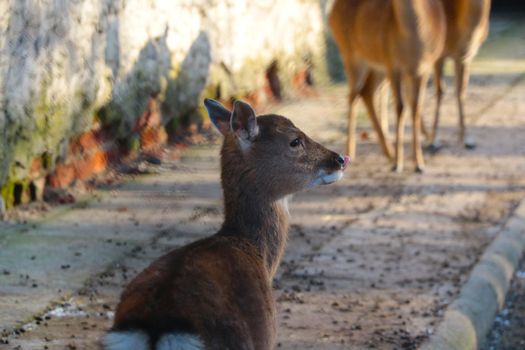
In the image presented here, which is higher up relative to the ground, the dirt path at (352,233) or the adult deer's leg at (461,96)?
the adult deer's leg at (461,96)

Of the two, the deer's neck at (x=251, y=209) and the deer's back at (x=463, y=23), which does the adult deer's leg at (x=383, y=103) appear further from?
the deer's neck at (x=251, y=209)

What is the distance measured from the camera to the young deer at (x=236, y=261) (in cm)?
384

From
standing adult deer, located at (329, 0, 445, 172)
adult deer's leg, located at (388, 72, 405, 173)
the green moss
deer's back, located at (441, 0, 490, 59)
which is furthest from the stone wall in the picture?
deer's back, located at (441, 0, 490, 59)

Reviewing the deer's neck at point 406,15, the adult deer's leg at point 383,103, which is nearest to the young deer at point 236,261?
the deer's neck at point 406,15

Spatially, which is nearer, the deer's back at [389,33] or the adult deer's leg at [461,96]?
the deer's back at [389,33]

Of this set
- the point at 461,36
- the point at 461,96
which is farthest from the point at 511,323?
the point at 461,36

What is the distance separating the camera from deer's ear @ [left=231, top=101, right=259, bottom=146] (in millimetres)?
4969

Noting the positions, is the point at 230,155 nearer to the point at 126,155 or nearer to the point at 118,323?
→ the point at 118,323

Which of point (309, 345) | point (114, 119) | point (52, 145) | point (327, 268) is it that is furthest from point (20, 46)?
point (309, 345)

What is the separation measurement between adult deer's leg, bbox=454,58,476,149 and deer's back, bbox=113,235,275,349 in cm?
636

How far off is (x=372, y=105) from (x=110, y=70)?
2481 millimetres

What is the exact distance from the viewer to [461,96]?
10883 millimetres

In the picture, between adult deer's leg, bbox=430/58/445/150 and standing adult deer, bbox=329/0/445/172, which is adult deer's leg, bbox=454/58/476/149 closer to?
adult deer's leg, bbox=430/58/445/150

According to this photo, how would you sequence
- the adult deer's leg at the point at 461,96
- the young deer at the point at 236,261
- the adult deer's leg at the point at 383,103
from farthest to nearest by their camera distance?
the adult deer's leg at the point at 461,96, the adult deer's leg at the point at 383,103, the young deer at the point at 236,261
